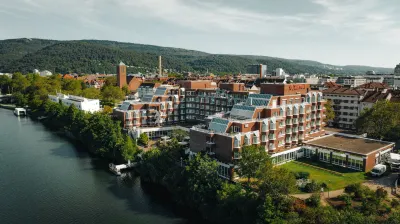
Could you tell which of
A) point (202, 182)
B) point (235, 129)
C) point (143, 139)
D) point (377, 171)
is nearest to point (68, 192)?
point (202, 182)

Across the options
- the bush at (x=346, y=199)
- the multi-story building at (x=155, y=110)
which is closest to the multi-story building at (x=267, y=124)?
the bush at (x=346, y=199)

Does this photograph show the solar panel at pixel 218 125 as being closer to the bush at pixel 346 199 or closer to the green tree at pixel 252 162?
the green tree at pixel 252 162

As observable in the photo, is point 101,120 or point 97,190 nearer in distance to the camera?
point 97,190

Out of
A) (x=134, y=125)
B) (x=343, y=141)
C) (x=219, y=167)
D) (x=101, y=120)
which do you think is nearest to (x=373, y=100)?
(x=343, y=141)

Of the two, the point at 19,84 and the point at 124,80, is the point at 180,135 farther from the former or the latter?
the point at 19,84

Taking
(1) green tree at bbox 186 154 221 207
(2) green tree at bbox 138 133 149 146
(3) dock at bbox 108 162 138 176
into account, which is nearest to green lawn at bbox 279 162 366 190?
(1) green tree at bbox 186 154 221 207

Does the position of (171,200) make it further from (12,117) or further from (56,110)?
(12,117)

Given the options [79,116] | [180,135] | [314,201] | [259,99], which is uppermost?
[259,99]

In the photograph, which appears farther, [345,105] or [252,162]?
[345,105]
